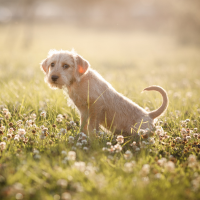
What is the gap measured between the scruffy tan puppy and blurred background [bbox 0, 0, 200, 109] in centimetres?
148

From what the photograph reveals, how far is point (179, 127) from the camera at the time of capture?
3980 millimetres

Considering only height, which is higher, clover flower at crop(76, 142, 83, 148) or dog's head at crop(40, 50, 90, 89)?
dog's head at crop(40, 50, 90, 89)

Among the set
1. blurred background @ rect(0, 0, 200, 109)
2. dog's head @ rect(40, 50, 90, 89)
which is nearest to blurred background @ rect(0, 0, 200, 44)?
blurred background @ rect(0, 0, 200, 109)

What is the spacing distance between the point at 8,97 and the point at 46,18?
144 feet

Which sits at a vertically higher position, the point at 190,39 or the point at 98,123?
the point at 190,39

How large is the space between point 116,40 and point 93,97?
23647mm

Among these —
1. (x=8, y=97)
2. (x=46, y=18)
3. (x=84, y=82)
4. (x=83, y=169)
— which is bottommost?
(x=8, y=97)

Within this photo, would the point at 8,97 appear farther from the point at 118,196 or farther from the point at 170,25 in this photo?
the point at 170,25

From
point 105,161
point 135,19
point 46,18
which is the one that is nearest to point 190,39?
point 135,19

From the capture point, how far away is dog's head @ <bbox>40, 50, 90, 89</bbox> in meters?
3.68

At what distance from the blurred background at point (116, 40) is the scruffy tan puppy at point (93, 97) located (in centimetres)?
148

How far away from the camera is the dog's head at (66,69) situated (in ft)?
12.1

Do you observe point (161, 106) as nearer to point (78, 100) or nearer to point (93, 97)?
point (93, 97)

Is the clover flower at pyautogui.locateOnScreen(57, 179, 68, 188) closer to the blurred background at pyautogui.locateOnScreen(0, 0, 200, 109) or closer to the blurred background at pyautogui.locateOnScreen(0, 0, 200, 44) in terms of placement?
the blurred background at pyautogui.locateOnScreen(0, 0, 200, 109)
